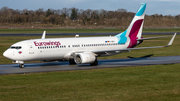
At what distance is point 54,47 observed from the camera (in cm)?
3675

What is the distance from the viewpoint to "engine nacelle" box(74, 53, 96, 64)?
36.2 metres

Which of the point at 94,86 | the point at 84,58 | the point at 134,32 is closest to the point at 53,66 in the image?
the point at 84,58

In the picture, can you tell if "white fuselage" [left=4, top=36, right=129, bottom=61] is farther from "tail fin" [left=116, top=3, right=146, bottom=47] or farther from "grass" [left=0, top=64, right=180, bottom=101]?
"grass" [left=0, top=64, right=180, bottom=101]

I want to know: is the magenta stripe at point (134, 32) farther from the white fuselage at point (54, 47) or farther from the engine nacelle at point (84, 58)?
the engine nacelle at point (84, 58)

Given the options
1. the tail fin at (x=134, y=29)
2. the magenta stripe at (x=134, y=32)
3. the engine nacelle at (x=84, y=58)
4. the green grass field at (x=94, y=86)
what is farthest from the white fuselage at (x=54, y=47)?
the green grass field at (x=94, y=86)

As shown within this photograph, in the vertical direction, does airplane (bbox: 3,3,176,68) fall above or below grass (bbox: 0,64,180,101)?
above

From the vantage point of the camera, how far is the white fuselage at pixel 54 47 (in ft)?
115

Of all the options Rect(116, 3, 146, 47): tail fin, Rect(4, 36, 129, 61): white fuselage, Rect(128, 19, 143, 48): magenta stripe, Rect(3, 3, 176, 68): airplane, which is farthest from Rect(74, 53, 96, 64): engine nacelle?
Rect(128, 19, 143, 48): magenta stripe

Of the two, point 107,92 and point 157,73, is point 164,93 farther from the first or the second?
point 157,73

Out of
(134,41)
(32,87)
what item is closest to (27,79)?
(32,87)

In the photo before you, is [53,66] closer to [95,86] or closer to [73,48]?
[73,48]

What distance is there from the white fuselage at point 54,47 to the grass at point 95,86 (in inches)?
233

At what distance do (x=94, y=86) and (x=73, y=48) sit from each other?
15.3 m

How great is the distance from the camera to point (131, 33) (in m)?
43.0
